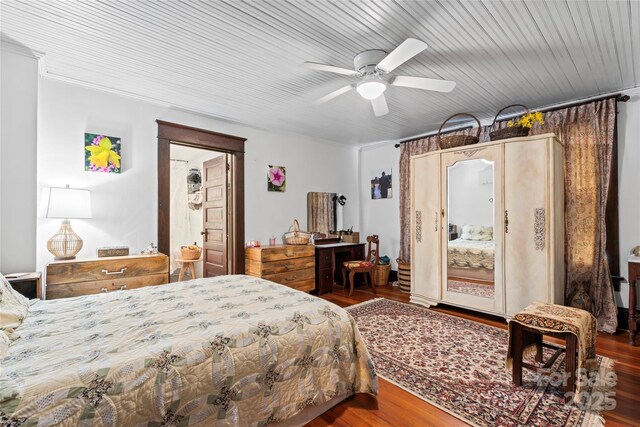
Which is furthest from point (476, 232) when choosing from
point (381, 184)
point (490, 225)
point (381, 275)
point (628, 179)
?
point (381, 184)

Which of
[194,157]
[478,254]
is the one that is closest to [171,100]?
[194,157]

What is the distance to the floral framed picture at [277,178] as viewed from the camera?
4.65 metres

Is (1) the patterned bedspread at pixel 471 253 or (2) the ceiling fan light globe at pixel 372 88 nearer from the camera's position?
(2) the ceiling fan light globe at pixel 372 88

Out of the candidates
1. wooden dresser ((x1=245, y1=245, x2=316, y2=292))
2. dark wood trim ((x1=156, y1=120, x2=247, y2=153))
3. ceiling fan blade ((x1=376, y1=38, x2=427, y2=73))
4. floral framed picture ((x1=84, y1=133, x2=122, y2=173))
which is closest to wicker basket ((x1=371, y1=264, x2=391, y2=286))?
wooden dresser ((x1=245, y1=245, x2=316, y2=292))

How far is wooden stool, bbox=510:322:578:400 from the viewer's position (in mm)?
1891

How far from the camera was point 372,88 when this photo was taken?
2475mm

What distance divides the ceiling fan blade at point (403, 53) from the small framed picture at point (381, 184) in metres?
3.26

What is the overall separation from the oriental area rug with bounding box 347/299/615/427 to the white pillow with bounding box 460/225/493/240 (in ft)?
3.22

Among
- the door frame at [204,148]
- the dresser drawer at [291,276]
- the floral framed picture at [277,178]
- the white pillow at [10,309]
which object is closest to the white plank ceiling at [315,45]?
the door frame at [204,148]

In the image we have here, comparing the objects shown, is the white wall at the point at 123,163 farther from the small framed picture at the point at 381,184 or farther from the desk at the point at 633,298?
the desk at the point at 633,298

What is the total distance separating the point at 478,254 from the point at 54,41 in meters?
4.57

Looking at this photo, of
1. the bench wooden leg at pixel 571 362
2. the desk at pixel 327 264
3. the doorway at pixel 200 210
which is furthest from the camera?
the desk at pixel 327 264

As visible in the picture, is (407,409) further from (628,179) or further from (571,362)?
(628,179)

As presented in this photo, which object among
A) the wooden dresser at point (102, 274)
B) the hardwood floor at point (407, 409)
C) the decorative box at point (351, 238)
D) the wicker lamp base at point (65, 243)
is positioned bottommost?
the hardwood floor at point (407, 409)
